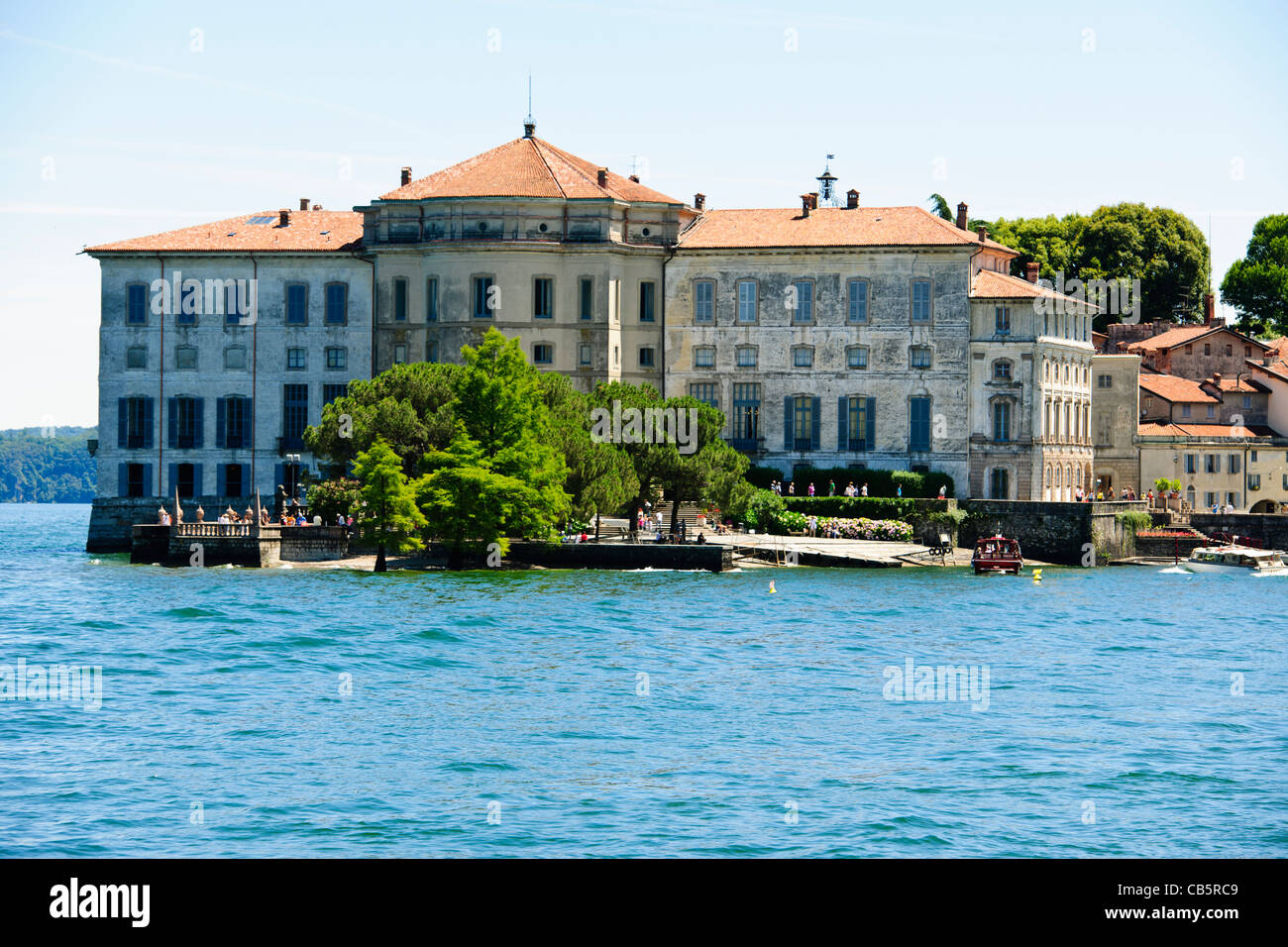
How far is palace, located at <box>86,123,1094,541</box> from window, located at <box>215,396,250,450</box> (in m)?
0.09

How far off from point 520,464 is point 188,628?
1571 cm

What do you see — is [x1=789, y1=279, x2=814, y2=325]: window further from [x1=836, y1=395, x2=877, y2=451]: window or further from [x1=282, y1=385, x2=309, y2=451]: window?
[x1=282, y1=385, x2=309, y2=451]: window

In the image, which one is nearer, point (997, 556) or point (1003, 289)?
point (997, 556)

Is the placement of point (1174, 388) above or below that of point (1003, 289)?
below

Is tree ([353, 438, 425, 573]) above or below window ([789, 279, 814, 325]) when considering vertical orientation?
below

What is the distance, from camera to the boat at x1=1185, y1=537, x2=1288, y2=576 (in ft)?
219

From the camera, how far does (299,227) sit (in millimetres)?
71438

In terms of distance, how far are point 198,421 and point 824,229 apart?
28.8 meters

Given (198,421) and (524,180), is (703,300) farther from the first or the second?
(198,421)

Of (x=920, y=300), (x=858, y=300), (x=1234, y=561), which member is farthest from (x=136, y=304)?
(x=1234, y=561)

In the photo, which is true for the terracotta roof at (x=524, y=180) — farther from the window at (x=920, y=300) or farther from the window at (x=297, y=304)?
the window at (x=920, y=300)

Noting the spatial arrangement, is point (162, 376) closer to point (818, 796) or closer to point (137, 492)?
point (137, 492)

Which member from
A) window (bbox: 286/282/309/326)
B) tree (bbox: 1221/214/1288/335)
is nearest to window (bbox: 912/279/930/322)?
window (bbox: 286/282/309/326)

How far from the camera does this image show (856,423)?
6788 cm
